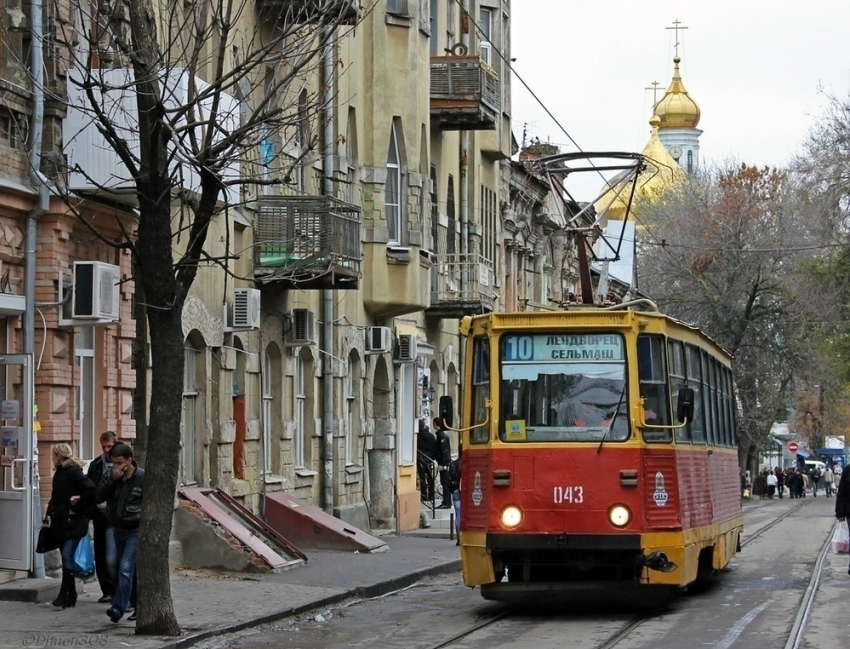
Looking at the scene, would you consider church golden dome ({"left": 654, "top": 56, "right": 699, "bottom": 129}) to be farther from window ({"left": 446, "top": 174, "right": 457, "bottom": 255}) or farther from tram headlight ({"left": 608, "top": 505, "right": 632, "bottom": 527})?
tram headlight ({"left": 608, "top": 505, "right": 632, "bottom": 527})

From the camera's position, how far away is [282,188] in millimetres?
25234

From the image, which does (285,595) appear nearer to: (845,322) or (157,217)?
(157,217)

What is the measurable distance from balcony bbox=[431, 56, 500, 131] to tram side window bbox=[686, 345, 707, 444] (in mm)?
15500

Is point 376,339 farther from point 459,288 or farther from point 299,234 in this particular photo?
point 459,288

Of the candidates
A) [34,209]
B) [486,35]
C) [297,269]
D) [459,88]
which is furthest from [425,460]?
[34,209]

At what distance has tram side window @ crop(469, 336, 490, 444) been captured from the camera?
53.7 ft

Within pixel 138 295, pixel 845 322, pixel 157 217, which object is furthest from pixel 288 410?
pixel 845 322

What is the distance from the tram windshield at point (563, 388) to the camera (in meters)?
16.0

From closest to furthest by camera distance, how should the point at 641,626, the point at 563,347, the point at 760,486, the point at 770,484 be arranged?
1. the point at 641,626
2. the point at 563,347
3. the point at 760,486
4. the point at 770,484

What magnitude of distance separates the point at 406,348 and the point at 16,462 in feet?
48.7

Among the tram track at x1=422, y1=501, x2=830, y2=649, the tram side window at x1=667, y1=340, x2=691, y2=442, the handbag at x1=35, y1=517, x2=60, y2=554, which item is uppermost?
the tram side window at x1=667, y1=340, x2=691, y2=442

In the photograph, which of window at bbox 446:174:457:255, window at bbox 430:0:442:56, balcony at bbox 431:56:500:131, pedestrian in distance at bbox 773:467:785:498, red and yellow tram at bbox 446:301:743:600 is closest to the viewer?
red and yellow tram at bbox 446:301:743:600

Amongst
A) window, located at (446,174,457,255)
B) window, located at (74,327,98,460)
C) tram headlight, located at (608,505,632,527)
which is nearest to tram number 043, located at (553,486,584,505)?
tram headlight, located at (608,505,632,527)

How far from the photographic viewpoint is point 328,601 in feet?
58.5
